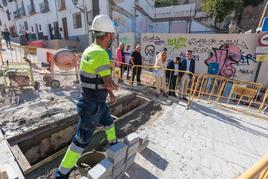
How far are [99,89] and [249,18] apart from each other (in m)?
27.9

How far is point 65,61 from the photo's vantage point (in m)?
6.57

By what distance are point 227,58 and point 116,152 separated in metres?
9.10

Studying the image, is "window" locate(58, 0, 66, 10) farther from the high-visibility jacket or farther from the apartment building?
the high-visibility jacket

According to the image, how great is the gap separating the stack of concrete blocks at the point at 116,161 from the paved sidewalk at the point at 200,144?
296 millimetres

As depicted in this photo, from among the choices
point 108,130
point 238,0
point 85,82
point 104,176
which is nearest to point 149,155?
point 108,130

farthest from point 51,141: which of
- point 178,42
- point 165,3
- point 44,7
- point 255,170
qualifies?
point 165,3

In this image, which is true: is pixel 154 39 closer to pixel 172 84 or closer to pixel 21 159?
pixel 172 84

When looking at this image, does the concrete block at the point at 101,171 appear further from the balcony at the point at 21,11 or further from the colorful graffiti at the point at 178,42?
the balcony at the point at 21,11

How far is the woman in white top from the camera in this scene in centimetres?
664

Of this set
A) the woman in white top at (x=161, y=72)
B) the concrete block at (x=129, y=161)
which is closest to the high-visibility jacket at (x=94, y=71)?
the concrete block at (x=129, y=161)

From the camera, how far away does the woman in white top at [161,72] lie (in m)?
6.64

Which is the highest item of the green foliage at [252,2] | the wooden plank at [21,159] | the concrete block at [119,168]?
the green foliage at [252,2]

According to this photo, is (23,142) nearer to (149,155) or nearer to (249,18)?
(149,155)

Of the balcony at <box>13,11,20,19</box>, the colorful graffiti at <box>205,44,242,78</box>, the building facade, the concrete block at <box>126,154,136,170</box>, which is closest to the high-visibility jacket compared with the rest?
the concrete block at <box>126,154,136,170</box>
